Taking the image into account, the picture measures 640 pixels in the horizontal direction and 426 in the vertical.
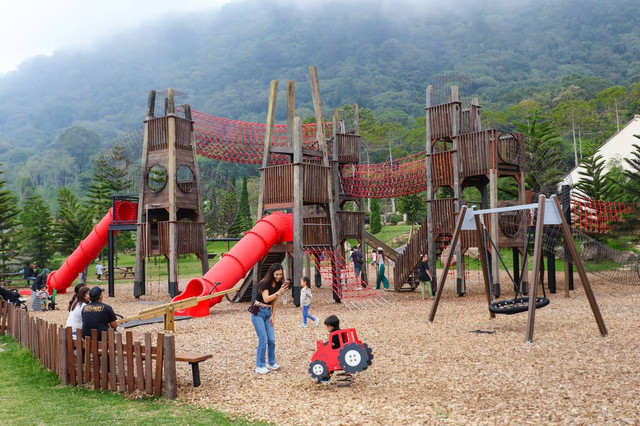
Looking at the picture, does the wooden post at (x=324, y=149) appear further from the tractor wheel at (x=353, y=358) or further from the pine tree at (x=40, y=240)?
the pine tree at (x=40, y=240)

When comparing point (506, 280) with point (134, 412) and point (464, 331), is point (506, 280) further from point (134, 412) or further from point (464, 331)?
point (134, 412)

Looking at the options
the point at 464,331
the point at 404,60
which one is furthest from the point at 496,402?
the point at 404,60

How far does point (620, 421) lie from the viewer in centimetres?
576

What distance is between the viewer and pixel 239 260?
15.4 meters

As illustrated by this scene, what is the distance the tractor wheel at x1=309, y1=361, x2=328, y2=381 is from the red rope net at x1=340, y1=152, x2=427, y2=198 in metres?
13.8

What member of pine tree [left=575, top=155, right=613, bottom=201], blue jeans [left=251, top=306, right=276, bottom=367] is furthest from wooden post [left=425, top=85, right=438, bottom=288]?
pine tree [left=575, top=155, right=613, bottom=201]

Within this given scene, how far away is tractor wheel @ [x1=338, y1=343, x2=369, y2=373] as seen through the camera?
24.2 ft

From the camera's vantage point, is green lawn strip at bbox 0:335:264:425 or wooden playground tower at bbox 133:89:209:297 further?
wooden playground tower at bbox 133:89:209:297

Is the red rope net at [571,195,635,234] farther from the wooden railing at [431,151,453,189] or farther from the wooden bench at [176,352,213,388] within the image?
the wooden bench at [176,352,213,388]

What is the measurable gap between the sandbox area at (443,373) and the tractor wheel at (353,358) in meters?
0.28

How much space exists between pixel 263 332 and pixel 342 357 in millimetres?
1335

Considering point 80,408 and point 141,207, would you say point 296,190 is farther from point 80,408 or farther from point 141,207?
point 80,408

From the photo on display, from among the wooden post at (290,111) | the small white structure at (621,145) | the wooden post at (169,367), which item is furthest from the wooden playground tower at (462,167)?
the small white structure at (621,145)

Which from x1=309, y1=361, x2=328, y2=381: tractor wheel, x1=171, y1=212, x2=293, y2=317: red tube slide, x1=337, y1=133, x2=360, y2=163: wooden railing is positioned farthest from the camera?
x1=337, y1=133, x2=360, y2=163: wooden railing
